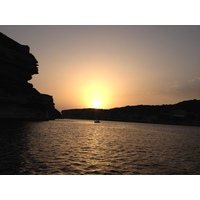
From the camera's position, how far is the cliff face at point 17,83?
74.7m

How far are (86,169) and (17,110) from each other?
2737 inches

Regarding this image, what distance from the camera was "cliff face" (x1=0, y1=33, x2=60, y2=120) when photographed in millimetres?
74700

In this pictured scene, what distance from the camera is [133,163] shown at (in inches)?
882

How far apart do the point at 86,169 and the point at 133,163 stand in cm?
630

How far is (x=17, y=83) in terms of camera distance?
8294 cm

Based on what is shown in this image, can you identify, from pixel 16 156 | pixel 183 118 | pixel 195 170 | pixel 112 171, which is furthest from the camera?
pixel 183 118

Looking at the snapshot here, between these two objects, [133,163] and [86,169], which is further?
[133,163]

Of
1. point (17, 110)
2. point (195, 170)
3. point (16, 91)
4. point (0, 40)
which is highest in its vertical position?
point (0, 40)
